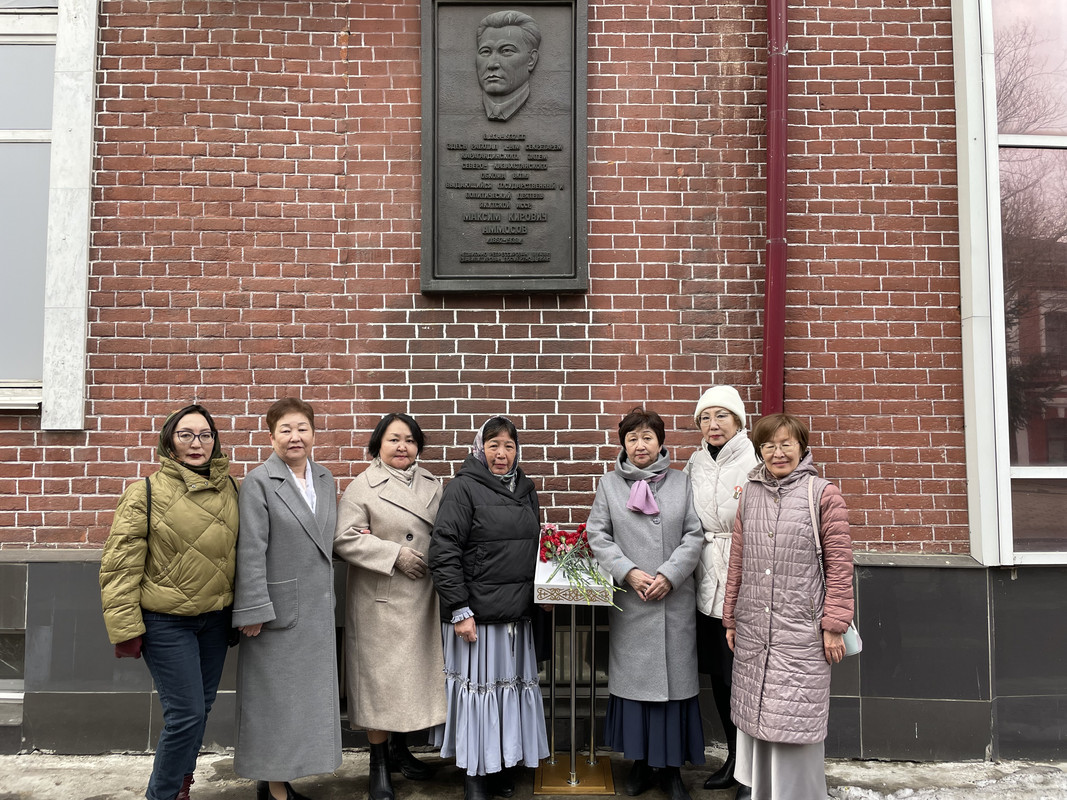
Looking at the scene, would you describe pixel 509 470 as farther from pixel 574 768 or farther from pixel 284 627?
pixel 574 768

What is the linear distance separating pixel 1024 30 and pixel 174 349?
17.6 ft

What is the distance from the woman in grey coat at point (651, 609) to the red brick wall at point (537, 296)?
0.72m

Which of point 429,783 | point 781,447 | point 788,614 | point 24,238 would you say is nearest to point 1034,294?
point 781,447

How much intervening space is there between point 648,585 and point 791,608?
26.0 inches

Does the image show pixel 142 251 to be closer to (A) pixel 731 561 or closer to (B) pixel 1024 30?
A: (A) pixel 731 561

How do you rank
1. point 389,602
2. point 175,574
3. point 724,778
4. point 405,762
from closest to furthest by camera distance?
1. point 175,574
2. point 389,602
3. point 724,778
4. point 405,762

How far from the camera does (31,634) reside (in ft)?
14.2

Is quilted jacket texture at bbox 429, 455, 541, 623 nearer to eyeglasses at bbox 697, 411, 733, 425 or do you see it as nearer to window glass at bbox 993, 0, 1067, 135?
eyeglasses at bbox 697, 411, 733, 425

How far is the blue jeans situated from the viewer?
328cm

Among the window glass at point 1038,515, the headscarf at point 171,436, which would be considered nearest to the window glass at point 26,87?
the headscarf at point 171,436

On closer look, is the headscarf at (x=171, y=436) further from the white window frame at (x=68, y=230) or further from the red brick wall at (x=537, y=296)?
the white window frame at (x=68, y=230)

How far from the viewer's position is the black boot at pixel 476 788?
3662 mm

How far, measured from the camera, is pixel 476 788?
3.67m

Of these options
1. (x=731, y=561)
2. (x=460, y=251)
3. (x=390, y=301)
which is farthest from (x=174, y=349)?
(x=731, y=561)
